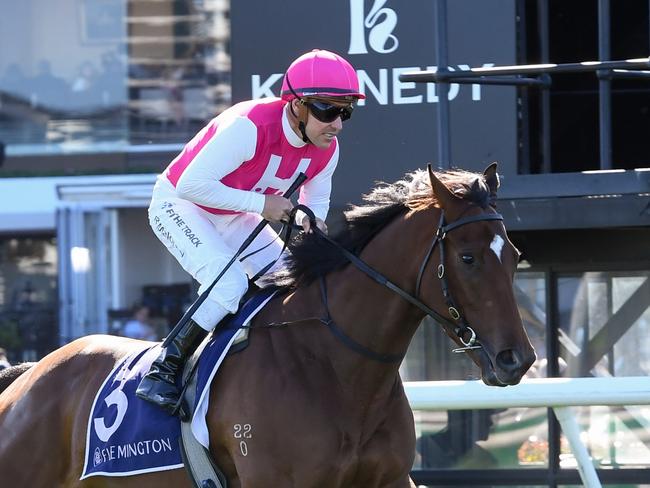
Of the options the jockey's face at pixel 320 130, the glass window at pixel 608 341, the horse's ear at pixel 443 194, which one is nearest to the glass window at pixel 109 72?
the glass window at pixel 608 341

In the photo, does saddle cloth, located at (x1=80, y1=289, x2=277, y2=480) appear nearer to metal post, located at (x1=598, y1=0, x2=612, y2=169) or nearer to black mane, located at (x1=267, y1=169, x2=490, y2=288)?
black mane, located at (x1=267, y1=169, x2=490, y2=288)

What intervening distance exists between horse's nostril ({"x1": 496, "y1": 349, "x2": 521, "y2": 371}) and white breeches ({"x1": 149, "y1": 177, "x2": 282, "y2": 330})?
3.49 ft

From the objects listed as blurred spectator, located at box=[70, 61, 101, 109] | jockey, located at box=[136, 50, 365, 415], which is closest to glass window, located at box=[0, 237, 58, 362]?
blurred spectator, located at box=[70, 61, 101, 109]

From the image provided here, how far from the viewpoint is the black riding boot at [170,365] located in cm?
425

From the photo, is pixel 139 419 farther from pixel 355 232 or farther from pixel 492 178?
pixel 492 178

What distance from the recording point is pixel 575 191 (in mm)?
5672

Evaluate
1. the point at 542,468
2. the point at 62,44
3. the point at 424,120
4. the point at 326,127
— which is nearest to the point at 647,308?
the point at 542,468

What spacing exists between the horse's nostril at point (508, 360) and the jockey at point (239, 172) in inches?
38.5

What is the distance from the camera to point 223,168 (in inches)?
167

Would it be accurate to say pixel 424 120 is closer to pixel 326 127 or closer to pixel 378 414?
pixel 326 127

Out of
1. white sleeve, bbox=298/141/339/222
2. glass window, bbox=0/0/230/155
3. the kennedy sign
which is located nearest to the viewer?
white sleeve, bbox=298/141/339/222

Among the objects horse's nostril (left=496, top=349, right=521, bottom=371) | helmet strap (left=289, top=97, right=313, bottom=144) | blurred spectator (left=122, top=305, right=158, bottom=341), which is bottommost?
blurred spectator (left=122, top=305, right=158, bottom=341)

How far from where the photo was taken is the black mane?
4.07 metres

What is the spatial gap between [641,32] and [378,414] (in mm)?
4493
